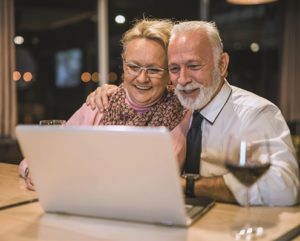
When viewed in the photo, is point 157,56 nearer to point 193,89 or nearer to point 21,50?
point 193,89

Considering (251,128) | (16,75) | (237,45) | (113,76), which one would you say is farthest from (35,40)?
(251,128)

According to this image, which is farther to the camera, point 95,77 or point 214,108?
point 95,77

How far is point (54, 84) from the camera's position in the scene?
15.9ft

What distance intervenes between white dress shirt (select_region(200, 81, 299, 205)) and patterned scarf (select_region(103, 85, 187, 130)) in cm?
17

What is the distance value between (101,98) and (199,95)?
505 millimetres

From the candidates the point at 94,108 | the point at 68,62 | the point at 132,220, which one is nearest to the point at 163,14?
A: the point at 68,62

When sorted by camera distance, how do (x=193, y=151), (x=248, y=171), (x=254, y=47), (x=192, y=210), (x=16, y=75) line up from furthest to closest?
(x=254, y=47)
(x=16, y=75)
(x=193, y=151)
(x=192, y=210)
(x=248, y=171)

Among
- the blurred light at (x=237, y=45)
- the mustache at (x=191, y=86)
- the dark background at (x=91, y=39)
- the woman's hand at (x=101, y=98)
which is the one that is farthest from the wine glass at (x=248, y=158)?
the blurred light at (x=237, y=45)

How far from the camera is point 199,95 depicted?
69.2 inches

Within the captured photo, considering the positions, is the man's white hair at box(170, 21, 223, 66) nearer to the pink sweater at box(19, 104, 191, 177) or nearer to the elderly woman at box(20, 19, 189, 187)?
the elderly woman at box(20, 19, 189, 187)

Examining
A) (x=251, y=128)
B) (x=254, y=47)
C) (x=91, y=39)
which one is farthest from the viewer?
(x=254, y=47)

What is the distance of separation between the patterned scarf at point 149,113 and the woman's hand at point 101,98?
23 millimetres

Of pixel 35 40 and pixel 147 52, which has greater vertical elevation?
pixel 35 40

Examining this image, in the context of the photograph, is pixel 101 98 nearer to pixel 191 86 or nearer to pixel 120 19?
pixel 191 86
